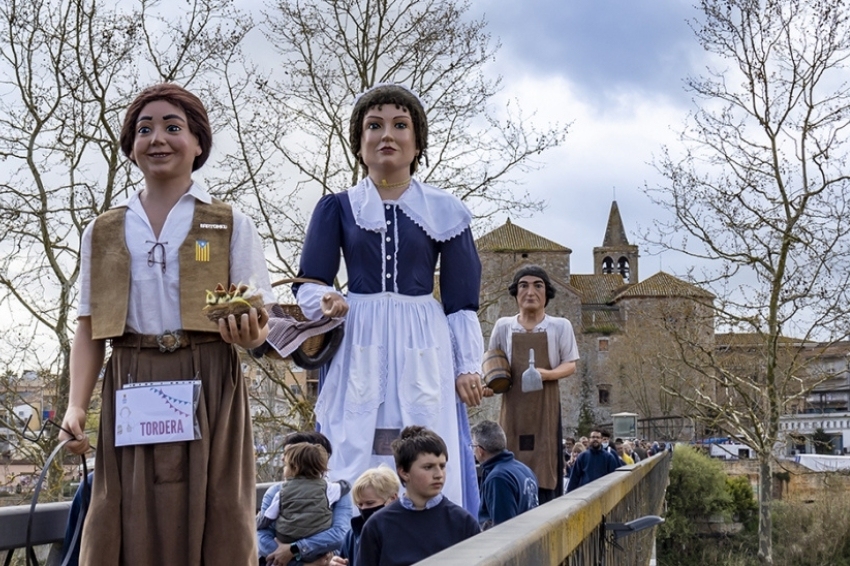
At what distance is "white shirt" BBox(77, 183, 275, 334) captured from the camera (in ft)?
11.9

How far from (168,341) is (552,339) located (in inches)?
190

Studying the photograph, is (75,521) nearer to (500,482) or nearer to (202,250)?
(202,250)

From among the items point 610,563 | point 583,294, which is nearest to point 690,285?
point 610,563

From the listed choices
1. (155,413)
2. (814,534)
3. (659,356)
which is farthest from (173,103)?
(814,534)

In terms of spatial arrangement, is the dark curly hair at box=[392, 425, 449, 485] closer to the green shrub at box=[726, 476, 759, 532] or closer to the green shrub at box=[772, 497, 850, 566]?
the green shrub at box=[772, 497, 850, 566]

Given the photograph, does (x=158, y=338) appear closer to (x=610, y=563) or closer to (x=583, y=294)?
(x=610, y=563)

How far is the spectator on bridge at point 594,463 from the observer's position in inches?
487

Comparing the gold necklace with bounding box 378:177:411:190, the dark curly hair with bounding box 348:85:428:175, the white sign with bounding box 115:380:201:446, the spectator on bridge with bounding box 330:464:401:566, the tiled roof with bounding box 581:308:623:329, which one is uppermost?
the tiled roof with bounding box 581:308:623:329

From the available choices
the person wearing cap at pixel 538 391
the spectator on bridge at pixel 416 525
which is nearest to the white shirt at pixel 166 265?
the spectator on bridge at pixel 416 525

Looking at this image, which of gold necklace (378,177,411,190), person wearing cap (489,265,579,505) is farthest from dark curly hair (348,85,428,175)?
person wearing cap (489,265,579,505)

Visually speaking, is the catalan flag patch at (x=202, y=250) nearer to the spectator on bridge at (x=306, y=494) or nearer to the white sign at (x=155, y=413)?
the white sign at (x=155, y=413)

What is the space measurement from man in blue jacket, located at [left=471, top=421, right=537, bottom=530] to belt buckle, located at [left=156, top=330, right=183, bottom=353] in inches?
129

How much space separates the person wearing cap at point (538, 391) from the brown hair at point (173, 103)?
4.51 meters

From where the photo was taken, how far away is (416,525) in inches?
167
